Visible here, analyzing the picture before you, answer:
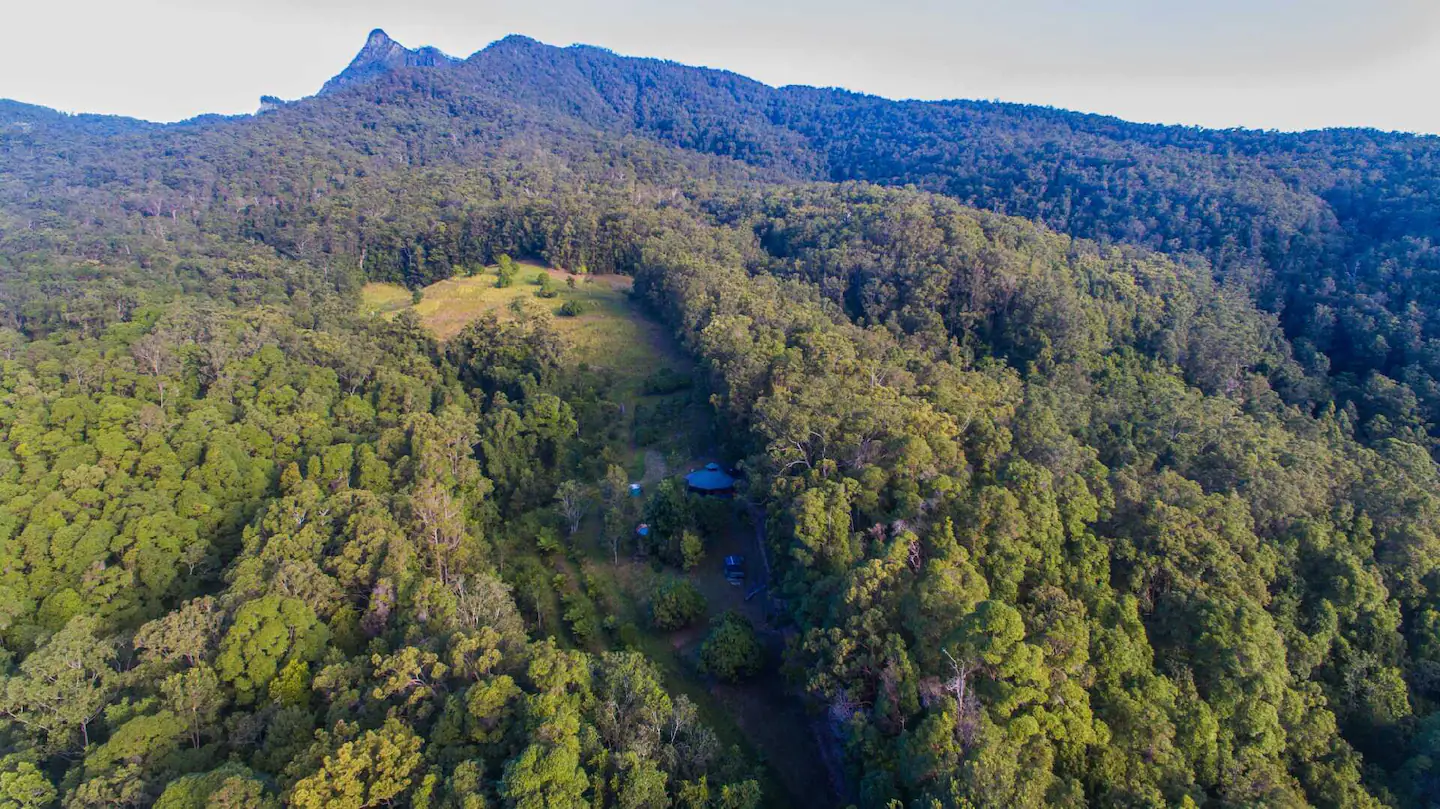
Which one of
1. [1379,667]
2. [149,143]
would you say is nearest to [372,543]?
[1379,667]

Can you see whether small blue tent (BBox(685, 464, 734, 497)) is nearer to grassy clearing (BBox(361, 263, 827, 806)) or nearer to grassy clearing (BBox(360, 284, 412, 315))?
grassy clearing (BBox(361, 263, 827, 806))

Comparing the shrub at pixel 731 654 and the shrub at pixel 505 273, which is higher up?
the shrub at pixel 505 273

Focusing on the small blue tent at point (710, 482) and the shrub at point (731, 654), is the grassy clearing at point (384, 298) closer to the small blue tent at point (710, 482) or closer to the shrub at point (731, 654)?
the small blue tent at point (710, 482)

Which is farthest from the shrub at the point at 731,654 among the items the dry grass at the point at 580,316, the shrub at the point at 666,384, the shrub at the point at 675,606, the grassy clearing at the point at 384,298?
the grassy clearing at the point at 384,298

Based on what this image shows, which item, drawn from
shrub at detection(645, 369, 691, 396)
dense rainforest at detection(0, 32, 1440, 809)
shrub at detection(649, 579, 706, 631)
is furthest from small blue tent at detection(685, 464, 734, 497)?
shrub at detection(645, 369, 691, 396)

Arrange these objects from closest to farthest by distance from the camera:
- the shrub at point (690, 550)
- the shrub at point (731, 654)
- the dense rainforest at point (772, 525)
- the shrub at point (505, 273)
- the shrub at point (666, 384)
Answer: the dense rainforest at point (772, 525)
the shrub at point (731, 654)
the shrub at point (690, 550)
the shrub at point (666, 384)
the shrub at point (505, 273)

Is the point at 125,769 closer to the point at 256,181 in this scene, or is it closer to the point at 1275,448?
the point at 1275,448

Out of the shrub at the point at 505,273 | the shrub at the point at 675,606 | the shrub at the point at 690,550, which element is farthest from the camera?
the shrub at the point at 505,273
